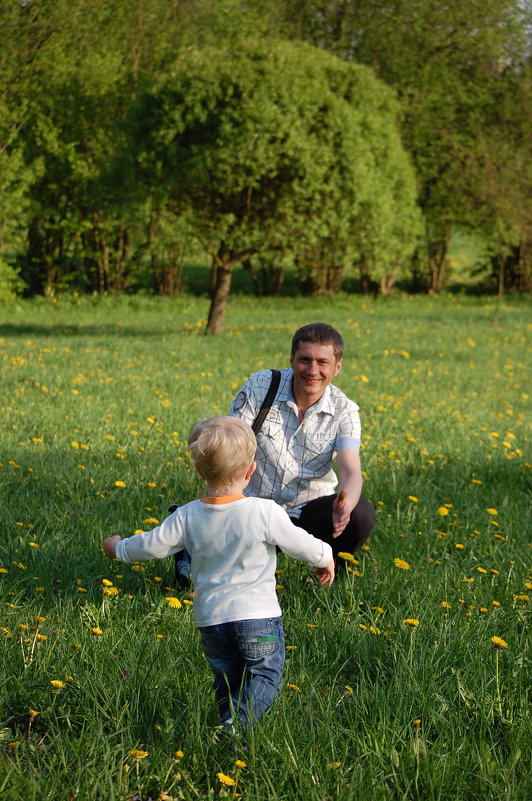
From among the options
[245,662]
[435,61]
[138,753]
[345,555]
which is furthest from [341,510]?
[435,61]

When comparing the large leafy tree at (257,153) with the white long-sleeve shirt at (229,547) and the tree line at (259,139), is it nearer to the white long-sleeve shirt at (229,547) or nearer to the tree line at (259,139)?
the tree line at (259,139)

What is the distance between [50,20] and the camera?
61.0 feet

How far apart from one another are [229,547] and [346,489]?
1.11 metres

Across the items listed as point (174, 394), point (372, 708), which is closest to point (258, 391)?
point (372, 708)

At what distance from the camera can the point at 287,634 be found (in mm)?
3172

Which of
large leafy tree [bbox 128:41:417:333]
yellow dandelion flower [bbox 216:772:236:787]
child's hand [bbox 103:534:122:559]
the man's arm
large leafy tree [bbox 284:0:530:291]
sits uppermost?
large leafy tree [bbox 284:0:530:291]

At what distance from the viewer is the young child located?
2.49m

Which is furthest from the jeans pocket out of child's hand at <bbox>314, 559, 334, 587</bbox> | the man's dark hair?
the man's dark hair

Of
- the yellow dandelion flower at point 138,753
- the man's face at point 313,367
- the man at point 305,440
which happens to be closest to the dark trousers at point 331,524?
the man at point 305,440

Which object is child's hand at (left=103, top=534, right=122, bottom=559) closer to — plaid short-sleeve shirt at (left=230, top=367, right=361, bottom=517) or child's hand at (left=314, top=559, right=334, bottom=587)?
child's hand at (left=314, top=559, right=334, bottom=587)

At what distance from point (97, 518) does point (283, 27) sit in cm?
2318

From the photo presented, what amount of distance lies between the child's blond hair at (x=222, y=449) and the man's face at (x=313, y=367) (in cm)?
126

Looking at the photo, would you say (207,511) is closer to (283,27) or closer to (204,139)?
(204,139)

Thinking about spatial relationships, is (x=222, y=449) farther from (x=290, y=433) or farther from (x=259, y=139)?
(x=259, y=139)
